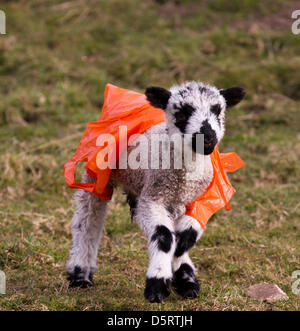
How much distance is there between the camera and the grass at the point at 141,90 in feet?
17.6

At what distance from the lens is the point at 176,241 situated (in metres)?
4.51

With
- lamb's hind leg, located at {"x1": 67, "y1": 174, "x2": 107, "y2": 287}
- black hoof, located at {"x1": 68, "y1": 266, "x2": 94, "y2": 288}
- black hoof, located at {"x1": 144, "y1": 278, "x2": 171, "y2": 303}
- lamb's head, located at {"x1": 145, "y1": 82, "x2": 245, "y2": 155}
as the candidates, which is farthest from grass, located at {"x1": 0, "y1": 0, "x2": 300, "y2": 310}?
lamb's head, located at {"x1": 145, "y1": 82, "x2": 245, "y2": 155}

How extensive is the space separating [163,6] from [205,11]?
1.07m

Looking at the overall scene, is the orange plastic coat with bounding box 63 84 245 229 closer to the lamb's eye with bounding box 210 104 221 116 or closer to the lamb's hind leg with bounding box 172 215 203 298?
the lamb's hind leg with bounding box 172 215 203 298

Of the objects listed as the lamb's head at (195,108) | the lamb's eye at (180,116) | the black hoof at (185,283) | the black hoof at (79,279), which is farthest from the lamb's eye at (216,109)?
the black hoof at (79,279)

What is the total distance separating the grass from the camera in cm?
536

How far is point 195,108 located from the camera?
4.39m

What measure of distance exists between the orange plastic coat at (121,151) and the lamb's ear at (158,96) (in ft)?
0.94

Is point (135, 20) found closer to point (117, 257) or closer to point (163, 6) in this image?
point (163, 6)

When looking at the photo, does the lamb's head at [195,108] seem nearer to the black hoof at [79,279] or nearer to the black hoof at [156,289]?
the black hoof at [156,289]

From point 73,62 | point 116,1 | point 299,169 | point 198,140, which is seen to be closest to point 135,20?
point 116,1

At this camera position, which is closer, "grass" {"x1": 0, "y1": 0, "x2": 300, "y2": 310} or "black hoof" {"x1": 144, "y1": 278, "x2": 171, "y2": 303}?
"black hoof" {"x1": 144, "y1": 278, "x2": 171, "y2": 303}

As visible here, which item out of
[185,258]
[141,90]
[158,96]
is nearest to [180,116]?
[158,96]

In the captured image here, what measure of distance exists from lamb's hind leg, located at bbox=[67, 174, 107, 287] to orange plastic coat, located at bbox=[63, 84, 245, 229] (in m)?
0.16
